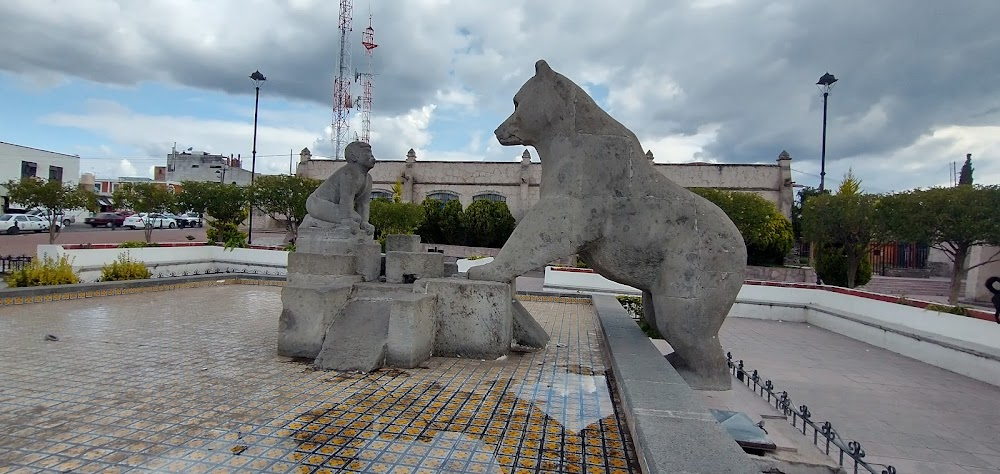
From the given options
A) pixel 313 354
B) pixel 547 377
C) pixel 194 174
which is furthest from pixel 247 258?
pixel 194 174

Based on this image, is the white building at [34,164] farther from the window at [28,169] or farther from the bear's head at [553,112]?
the bear's head at [553,112]

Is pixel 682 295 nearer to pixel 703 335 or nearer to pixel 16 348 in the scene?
pixel 703 335

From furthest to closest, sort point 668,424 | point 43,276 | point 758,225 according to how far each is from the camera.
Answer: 1. point 758,225
2. point 43,276
3. point 668,424

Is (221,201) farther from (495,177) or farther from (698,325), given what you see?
(698,325)

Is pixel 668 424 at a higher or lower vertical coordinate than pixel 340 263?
lower

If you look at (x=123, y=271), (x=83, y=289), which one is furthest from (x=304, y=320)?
(x=123, y=271)

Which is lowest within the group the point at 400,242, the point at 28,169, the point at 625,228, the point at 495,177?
the point at 400,242

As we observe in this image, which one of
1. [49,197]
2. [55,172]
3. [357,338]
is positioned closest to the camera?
[357,338]

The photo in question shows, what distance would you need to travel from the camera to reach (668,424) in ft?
9.17

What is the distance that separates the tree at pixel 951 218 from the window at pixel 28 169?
47.4 m

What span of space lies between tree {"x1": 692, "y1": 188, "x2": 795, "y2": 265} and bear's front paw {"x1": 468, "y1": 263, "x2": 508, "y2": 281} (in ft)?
Answer: 61.3

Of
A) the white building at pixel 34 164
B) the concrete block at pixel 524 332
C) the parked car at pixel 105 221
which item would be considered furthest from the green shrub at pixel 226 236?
the white building at pixel 34 164

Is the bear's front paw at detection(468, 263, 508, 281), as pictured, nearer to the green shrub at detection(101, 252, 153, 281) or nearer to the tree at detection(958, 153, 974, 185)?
the green shrub at detection(101, 252, 153, 281)

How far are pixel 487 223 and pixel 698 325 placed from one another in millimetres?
23201
